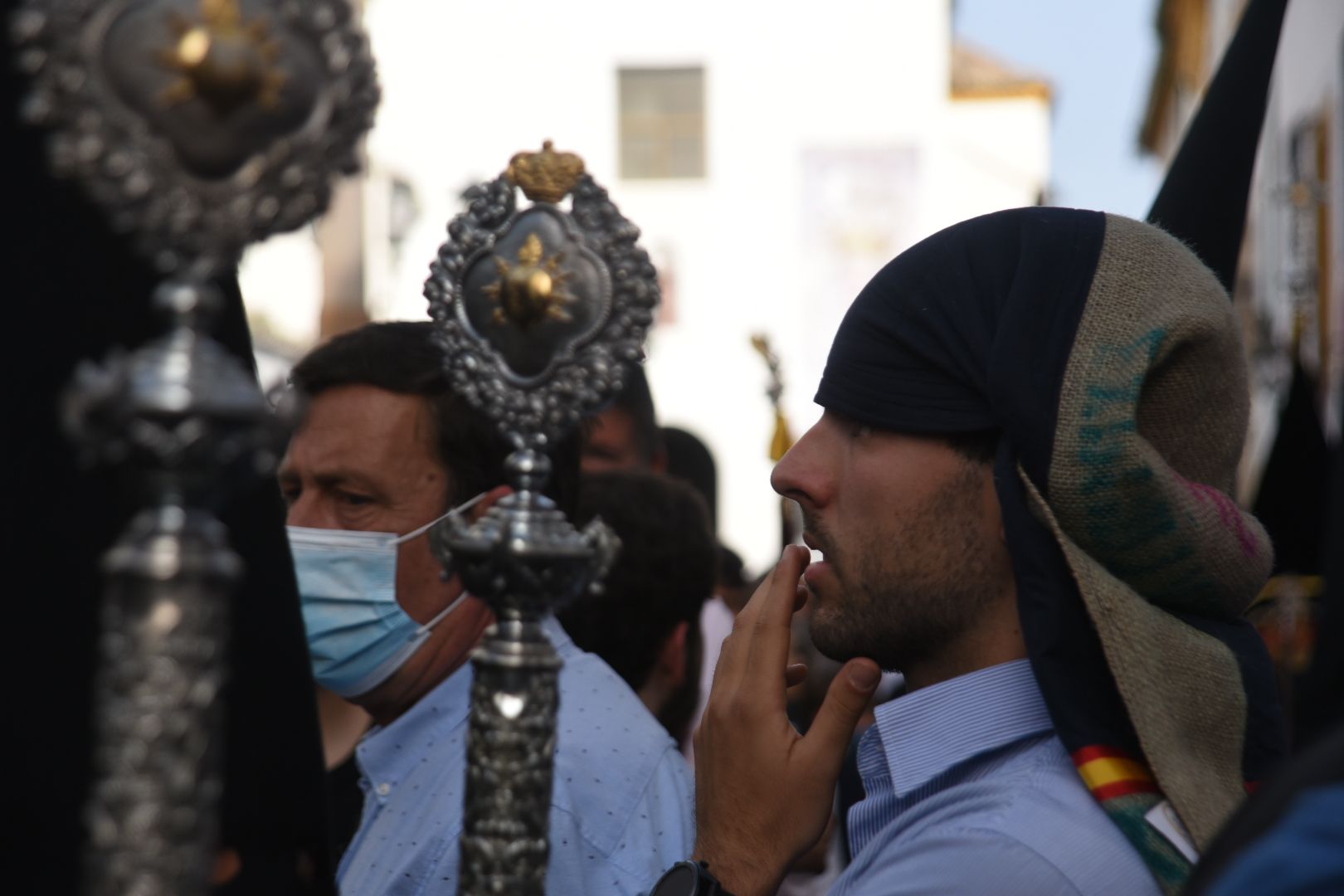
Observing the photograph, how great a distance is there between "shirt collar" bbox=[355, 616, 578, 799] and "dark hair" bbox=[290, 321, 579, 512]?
29 cm

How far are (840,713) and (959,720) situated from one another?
0.51 feet

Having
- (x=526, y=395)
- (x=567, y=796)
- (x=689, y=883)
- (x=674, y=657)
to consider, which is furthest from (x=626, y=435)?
(x=526, y=395)

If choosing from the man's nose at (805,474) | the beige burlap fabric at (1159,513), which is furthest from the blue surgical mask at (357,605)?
the beige burlap fabric at (1159,513)

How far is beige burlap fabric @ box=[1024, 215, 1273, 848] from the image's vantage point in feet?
6.68

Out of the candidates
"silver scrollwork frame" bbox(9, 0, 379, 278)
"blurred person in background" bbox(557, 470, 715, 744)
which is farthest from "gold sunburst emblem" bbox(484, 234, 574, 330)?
"blurred person in background" bbox(557, 470, 715, 744)

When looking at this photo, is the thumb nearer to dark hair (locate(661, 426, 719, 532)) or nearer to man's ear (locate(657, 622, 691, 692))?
man's ear (locate(657, 622, 691, 692))

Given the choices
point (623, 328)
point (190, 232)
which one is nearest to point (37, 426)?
point (190, 232)

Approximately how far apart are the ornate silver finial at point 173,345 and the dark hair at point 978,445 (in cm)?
128

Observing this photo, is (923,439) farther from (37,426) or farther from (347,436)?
(37,426)

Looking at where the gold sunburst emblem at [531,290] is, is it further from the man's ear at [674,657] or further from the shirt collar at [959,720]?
the man's ear at [674,657]

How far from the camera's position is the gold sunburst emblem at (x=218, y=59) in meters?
1.07

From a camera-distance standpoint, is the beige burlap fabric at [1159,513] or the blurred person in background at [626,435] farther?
the blurred person in background at [626,435]

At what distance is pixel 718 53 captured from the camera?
2609cm

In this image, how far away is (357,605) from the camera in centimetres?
276
